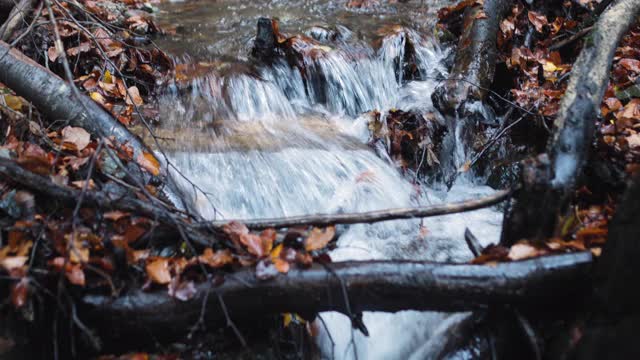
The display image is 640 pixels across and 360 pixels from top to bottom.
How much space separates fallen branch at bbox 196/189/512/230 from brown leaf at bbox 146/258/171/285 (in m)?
0.27

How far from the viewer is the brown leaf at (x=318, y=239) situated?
253cm

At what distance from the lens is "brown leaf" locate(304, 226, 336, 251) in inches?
99.5

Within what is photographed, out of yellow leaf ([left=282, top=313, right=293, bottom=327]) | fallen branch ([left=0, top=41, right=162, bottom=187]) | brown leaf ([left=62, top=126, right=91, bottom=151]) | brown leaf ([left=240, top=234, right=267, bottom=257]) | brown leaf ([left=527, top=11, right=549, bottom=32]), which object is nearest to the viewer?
brown leaf ([left=240, top=234, right=267, bottom=257])

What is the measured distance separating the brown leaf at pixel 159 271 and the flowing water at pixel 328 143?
49 centimetres

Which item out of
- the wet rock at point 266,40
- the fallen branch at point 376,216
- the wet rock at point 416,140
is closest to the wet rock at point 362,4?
the wet rock at point 266,40

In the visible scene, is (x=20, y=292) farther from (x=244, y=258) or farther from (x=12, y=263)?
(x=244, y=258)

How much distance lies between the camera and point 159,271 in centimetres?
235

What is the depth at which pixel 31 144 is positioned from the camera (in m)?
2.98

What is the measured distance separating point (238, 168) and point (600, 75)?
277 cm

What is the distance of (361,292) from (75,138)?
86.9 inches

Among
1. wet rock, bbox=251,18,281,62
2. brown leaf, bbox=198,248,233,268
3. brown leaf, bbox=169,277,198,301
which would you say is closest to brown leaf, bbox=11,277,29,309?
brown leaf, bbox=169,277,198,301

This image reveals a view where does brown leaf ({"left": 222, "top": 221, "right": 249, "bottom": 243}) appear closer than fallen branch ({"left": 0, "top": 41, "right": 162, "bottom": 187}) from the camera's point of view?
Yes

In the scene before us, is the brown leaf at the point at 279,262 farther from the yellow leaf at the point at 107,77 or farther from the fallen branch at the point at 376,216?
the yellow leaf at the point at 107,77

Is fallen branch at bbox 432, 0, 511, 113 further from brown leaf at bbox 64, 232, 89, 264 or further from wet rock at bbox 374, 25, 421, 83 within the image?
brown leaf at bbox 64, 232, 89, 264
